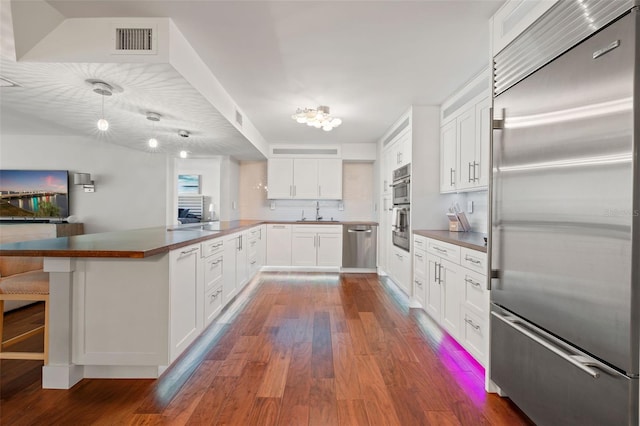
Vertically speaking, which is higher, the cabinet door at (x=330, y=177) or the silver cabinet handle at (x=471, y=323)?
the cabinet door at (x=330, y=177)

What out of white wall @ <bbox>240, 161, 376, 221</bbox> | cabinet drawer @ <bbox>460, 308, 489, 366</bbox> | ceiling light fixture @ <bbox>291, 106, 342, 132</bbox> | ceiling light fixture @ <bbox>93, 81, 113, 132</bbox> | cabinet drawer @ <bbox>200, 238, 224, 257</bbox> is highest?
ceiling light fixture @ <bbox>291, 106, 342, 132</bbox>

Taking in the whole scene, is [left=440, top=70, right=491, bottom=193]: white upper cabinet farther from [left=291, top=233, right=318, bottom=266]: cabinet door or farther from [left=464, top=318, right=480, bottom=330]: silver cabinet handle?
[left=291, top=233, right=318, bottom=266]: cabinet door

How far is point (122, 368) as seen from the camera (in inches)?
81.4

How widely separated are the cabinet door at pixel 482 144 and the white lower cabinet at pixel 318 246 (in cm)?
310

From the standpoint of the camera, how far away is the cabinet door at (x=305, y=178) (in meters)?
5.95

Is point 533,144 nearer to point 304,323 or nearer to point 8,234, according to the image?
point 304,323

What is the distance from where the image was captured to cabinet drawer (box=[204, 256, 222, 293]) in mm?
2730

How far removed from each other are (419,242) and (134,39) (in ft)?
10.2

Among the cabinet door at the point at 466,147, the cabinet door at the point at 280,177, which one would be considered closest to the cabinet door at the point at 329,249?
the cabinet door at the point at 280,177

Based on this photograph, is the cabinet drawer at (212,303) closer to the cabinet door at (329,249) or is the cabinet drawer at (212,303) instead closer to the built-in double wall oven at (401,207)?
the built-in double wall oven at (401,207)

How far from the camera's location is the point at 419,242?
3.46 metres

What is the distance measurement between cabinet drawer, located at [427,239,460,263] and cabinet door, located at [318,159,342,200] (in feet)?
9.75

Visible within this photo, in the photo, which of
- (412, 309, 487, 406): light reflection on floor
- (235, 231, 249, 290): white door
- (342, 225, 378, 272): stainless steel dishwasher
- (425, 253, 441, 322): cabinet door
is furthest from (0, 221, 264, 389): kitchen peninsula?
(342, 225, 378, 272): stainless steel dishwasher

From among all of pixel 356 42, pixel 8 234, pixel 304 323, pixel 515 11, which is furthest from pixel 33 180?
pixel 515 11
